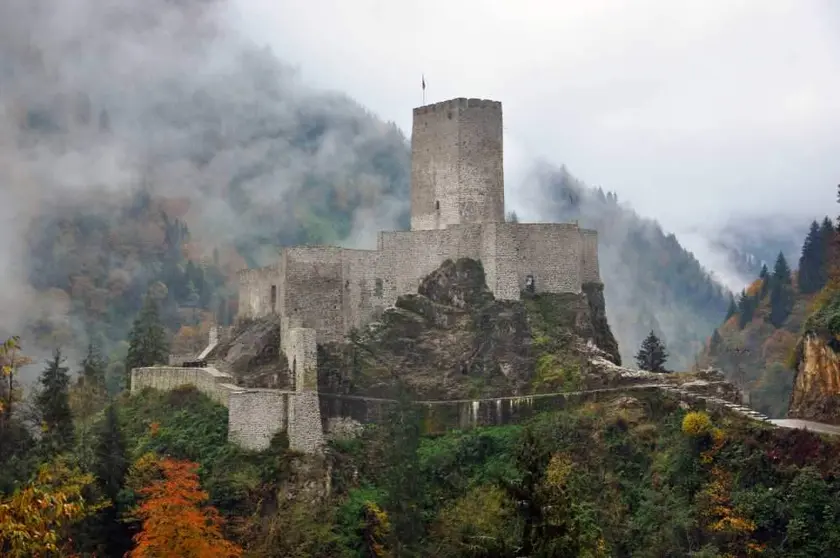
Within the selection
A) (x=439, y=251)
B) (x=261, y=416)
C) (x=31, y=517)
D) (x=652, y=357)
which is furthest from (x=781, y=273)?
(x=31, y=517)

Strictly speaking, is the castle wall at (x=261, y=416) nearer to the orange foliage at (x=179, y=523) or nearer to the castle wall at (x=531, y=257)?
the orange foliage at (x=179, y=523)

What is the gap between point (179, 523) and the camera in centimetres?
4256

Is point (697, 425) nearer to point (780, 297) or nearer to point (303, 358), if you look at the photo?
point (303, 358)

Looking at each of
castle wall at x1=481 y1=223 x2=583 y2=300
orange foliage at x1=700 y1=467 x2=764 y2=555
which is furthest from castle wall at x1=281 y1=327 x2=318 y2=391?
orange foliage at x1=700 y1=467 x2=764 y2=555

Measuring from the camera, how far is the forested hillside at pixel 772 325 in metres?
78.9

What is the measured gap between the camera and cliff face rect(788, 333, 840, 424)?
45.7 meters

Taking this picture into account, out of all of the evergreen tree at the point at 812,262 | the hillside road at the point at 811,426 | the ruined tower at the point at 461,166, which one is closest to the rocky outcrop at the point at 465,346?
the ruined tower at the point at 461,166

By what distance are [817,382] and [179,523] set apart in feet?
86.6

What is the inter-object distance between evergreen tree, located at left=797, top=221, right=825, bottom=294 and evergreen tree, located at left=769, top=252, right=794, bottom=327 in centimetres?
134

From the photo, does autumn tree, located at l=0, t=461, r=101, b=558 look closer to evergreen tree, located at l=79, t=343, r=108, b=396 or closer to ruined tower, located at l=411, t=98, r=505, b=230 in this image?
ruined tower, located at l=411, t=98, r=505, b=230

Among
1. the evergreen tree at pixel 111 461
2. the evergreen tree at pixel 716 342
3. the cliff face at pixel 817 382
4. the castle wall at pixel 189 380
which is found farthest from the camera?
the evergreen tree at pixel 716 342

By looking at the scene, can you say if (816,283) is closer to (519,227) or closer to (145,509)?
(519,227)

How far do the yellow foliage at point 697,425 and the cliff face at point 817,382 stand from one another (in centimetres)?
569

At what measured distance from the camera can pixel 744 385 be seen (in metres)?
84.9
